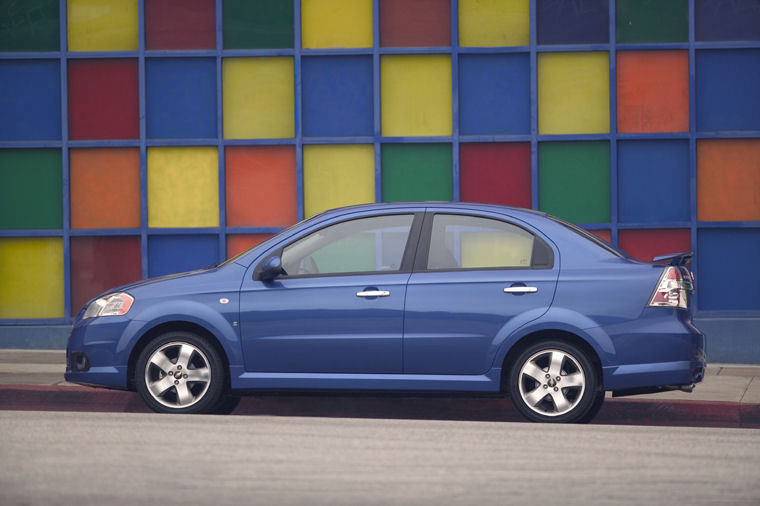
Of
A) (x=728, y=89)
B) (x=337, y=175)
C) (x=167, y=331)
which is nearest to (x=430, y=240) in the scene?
(x=167, y=331)

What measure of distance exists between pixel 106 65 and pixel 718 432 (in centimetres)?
887

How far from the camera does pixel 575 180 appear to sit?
1370 centimetres

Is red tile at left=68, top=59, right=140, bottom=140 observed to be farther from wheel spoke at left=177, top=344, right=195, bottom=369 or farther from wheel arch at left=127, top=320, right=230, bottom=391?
wheel spoke at left=177, top=344, right=195, bottom=369

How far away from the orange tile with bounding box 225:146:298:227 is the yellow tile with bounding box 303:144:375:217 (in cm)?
23

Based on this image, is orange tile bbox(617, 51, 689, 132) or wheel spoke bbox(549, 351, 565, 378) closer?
wheel spoke bbox(549, 351, 565, 378)

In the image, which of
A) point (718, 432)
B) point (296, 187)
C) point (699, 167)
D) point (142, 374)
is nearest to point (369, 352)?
point (142, 374)

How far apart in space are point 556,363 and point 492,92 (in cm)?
596

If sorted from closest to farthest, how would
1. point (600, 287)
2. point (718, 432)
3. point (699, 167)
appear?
point (718, 432) < point (600, 287) < point (699, 167)

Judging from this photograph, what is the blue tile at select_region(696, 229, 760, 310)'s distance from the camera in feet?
44.4

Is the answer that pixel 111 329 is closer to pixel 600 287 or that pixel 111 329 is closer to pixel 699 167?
pixel 600 287

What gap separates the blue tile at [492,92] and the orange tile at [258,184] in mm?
2119

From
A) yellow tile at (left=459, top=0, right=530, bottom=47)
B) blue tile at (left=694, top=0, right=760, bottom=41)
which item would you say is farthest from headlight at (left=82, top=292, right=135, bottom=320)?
blue tile at (left=694, top=0, right=760, bottom=41)

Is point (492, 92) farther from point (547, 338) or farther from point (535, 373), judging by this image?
point (535, 373)

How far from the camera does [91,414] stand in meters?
8.47
